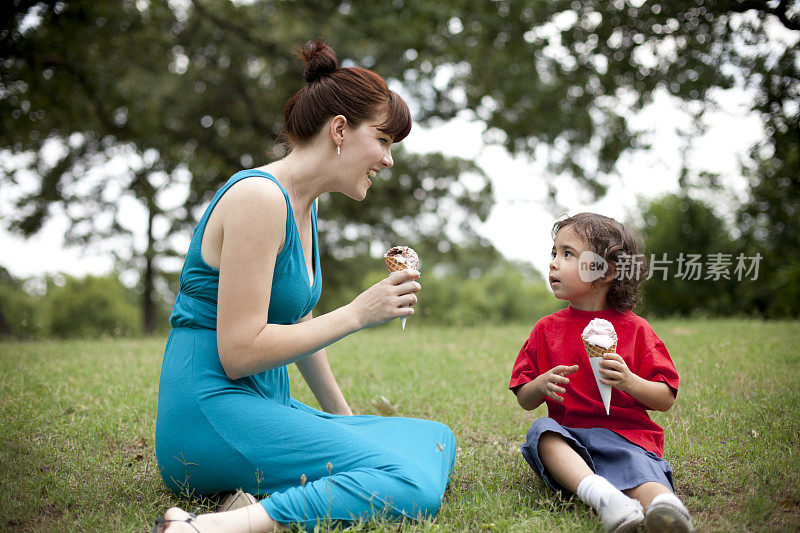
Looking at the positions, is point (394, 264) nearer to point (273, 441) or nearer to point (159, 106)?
point (273, 441)

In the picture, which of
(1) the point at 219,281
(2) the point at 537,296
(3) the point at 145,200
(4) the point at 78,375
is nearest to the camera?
(1) the point at 219,281

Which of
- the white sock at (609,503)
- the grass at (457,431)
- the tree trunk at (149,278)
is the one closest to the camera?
the white sock at (609,503)

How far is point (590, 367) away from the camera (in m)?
2.95

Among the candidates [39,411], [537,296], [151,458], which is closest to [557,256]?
[151,458]

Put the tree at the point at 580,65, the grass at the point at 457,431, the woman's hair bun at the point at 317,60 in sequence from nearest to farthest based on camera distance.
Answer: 1. the grass at the point at 457,431
2. the woman's hair bun at the point at 317,60
3. the tree at the point at 580,65

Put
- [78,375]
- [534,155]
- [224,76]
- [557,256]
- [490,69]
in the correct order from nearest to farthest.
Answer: [557,256], [78,375], [490,69], [534,155], [224,76]

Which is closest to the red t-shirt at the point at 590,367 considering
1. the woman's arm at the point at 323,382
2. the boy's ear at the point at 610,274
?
the boy's ear at the point at 610,274

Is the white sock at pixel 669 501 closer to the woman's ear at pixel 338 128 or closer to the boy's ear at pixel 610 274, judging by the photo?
the boy's ear at pixel 610 274

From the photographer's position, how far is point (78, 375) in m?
5.58

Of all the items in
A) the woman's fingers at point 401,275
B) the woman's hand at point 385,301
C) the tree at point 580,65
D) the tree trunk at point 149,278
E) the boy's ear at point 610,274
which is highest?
the tree at point 580,65

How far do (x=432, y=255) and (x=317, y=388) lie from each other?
15.6 m

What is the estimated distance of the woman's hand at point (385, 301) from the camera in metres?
2.57

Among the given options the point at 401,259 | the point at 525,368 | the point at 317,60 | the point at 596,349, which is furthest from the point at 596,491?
the point at 317,60

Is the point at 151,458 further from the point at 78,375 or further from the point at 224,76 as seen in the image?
the point at 224,76
